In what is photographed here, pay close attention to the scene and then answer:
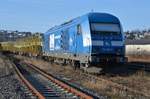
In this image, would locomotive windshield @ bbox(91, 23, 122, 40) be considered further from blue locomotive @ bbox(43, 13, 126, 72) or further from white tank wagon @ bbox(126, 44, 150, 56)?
white tank wagon @ bbox(126, 44, 150, 56)

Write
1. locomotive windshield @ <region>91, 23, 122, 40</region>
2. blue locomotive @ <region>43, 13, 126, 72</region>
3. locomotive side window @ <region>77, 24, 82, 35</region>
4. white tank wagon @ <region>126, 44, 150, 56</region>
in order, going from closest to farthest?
blue locomotive @ <region>43, 13, 126, 72</region> → locomotive windshield @ <region>91, 23, 122, 40</region> → locomotive side window @ <region>77, 24, 82, 35</region> → white tank wagon @ <region>126, 44, 150, 56</region>

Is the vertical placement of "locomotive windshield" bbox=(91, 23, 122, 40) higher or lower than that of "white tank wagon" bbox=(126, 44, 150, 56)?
higher

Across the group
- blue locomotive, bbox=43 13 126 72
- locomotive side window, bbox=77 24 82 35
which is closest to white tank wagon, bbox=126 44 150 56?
locomotive side window, bbox=77 24 82 35

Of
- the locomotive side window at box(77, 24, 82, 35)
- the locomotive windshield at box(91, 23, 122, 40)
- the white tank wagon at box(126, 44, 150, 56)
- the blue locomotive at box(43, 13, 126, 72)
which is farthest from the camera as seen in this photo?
the white tank wagon at box(126, 44, 150, 56)

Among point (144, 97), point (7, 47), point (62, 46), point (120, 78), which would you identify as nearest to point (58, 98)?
point (144, 97)

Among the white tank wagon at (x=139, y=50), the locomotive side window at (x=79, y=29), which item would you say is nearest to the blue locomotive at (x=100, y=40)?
the locomotive side window at (x=79, y=29)

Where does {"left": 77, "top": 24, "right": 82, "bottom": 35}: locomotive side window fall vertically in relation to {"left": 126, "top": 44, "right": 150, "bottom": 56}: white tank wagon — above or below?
above

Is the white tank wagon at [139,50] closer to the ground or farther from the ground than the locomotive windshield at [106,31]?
closer to the ground

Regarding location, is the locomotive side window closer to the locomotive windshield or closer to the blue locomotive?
the blue locomotive

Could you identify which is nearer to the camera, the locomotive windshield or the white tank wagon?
the locomotive windshield

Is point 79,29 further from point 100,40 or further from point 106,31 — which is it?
point 100,40

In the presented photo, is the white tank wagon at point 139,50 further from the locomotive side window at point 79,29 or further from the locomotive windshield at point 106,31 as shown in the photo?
the locomotive windshield at point 106,31

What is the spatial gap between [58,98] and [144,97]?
9.56 feet

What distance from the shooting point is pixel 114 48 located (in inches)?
933
